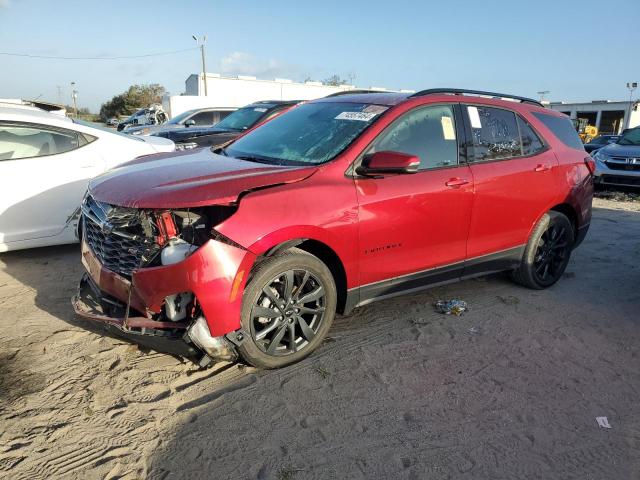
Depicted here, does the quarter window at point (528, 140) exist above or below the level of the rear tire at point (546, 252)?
above

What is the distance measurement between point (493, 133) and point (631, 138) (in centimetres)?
972

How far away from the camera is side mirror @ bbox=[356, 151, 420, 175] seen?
10.6 feet

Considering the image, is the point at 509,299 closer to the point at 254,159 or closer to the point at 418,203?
the point at 418,203

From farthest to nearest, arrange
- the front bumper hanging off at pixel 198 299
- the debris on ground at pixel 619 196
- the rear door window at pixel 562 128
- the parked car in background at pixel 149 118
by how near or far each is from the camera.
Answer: the parked car in background at pixel 149 118
the debris on ground at pixel 619 196
the rear door window at pixel 562 128
the front bumper hanging off at pixel 198 299

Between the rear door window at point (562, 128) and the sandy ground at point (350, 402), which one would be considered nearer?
the sandy ground at point (350, 402)

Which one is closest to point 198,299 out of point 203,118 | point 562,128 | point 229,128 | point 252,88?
point 562,128

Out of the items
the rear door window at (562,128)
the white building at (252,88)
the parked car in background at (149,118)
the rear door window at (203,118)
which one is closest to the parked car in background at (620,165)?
the rear door window at (562,128)

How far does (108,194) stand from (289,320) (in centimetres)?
140

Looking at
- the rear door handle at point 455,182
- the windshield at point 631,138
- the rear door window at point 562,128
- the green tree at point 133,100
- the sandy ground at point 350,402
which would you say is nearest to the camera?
the sandy ground at point 350,402

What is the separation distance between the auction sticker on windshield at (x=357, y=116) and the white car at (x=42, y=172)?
2783 mm

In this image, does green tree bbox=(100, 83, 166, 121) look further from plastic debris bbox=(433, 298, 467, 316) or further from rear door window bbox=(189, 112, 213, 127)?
plastic debris bbox=(433, 298, 467, 316)

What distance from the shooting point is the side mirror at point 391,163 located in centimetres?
325

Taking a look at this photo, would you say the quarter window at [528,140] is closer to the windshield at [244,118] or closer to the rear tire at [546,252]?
the rear tire at [546,252]

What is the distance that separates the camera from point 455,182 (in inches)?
152
